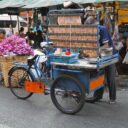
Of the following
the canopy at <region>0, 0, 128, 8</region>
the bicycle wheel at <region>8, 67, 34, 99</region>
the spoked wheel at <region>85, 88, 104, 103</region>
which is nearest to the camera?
the spoked wheel at <region>85, 88, 104, 103</region>

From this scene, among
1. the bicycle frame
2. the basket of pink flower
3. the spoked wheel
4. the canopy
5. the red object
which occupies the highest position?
the canopy

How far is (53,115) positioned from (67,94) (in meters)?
0.47

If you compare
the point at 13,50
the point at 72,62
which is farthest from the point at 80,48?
the point at 13,50

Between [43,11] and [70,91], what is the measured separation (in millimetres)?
8425

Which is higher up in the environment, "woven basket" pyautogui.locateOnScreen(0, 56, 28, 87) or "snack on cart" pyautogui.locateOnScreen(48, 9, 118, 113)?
"snack on cart" pyautogui.locateOnScreen(48, 9, 118, 113)

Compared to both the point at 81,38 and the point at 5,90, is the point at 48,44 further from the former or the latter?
the point at 5,90

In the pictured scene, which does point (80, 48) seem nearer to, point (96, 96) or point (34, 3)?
point (96, 96)

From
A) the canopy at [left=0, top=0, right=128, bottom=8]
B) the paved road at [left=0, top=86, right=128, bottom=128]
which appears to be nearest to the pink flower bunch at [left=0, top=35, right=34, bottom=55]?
the paved road at [left=0, top=86, right=128, bottom=128]

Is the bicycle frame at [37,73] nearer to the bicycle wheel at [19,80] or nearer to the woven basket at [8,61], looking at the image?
the bicycle wheel at [19,80]

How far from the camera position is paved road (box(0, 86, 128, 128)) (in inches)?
166

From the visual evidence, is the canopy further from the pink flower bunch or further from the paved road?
the paved road

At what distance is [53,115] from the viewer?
462 centimetres

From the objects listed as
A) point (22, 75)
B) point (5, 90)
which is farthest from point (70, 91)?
point (5, 90)

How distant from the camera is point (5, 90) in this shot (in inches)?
251
